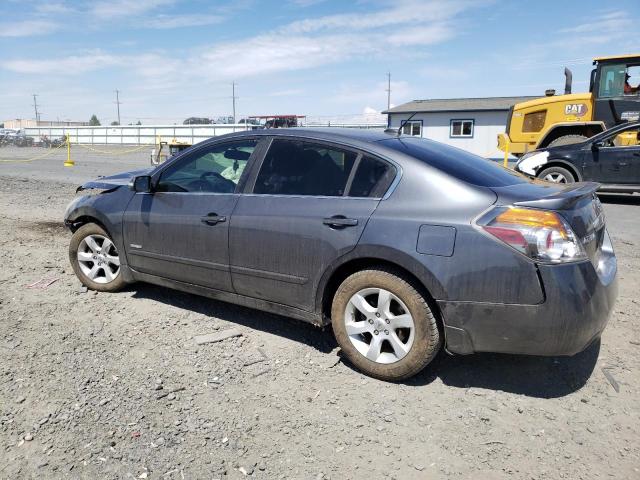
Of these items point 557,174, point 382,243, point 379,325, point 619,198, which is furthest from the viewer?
point 619,198

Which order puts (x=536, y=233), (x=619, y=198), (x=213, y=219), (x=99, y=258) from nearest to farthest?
1. (x=536, y=233)
2. (x=213, y=219)
3. (x=99, y=258)
4. (x=619, y=198)

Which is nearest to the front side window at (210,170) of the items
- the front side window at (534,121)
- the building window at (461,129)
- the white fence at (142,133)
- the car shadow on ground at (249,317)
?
the car shadow on ground at (249,317)

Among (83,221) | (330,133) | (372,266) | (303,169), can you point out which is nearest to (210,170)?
(303,169)

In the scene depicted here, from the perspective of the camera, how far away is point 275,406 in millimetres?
3059

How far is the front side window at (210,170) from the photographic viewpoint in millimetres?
4066

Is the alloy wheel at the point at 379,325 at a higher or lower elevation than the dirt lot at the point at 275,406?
higher

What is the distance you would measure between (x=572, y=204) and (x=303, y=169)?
1.75 m

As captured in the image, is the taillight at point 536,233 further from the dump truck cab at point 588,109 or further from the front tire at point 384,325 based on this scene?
the dump truck cab at point 588,109

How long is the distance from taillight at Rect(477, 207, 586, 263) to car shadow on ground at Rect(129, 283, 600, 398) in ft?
2.95

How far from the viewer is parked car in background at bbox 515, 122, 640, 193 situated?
10.9m

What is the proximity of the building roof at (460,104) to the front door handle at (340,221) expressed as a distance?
95.0 feet

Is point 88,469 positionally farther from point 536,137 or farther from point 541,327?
point 536,137

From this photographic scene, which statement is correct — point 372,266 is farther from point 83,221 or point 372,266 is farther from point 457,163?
point 83,221

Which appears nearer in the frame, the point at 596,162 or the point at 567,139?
the point at 596,162
